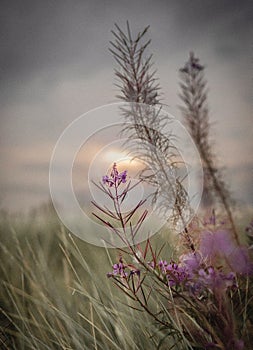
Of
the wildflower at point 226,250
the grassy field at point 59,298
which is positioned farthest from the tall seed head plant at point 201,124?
the grassy field at point 59,298

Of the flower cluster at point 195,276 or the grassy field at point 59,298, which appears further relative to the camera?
the grassy field at point 59,298

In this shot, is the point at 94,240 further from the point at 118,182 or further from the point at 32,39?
the point at 32,39

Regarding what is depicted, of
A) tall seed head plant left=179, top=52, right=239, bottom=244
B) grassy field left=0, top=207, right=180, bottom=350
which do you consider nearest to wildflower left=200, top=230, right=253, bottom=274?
tall seed head plant left=179, top=52, right=239, bottom=244

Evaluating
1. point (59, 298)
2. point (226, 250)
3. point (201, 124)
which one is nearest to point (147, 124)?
point (201, 124)

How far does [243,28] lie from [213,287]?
989 mm

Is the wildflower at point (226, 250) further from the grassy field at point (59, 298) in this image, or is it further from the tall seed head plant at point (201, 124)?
the grassy field at point (59, 298)

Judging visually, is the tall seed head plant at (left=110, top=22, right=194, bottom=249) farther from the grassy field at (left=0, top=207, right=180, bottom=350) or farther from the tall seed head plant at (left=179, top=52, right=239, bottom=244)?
the grassy field at (left=0, top=207, right=180, bottom=350)

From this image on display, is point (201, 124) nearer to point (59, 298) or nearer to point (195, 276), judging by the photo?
Result: point (195, 276)

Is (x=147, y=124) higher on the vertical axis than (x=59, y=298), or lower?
higher

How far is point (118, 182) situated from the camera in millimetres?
566

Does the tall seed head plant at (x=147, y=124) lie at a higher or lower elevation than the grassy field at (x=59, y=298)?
higher

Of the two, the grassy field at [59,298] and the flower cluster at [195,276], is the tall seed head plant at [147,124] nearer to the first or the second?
the flower cluster at [195,276]

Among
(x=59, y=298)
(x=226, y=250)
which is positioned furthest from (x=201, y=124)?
(x=59, y=298)

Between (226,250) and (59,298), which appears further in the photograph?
(59,298)
